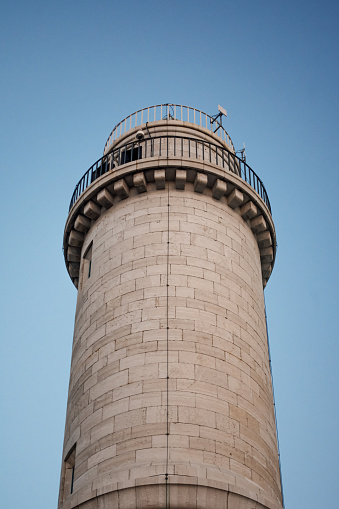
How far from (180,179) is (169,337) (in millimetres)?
6357

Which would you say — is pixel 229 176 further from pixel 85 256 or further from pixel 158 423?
pixel 158 423

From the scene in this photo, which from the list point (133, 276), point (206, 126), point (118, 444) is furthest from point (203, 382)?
point (206, 126)

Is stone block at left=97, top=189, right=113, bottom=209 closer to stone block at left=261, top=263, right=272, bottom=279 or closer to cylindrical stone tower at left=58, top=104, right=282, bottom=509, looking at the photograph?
cylindrical stone tower at left=58, top=104, right=282, bottom=509

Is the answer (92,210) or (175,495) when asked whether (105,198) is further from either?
(175,495)

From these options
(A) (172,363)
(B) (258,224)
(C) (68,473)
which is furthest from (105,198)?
(C) (68,473)

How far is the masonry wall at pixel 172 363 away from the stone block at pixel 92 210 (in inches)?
22.5

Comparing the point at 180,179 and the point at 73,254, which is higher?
the point at 180,179

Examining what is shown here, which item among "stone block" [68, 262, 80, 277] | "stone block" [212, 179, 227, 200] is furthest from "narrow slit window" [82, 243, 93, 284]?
"stone block" [212, 179, 227, 200]

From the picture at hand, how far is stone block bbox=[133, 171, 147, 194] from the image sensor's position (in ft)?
78.2

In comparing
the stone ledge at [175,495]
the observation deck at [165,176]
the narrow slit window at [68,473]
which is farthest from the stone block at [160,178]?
the stone ledge at [175,495]

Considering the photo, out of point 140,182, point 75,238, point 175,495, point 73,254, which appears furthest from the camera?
point 73,254

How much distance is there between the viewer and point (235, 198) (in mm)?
24594

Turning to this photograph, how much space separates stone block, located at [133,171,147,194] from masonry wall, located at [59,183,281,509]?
26 cm

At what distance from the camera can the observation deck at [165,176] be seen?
78.7 ft
